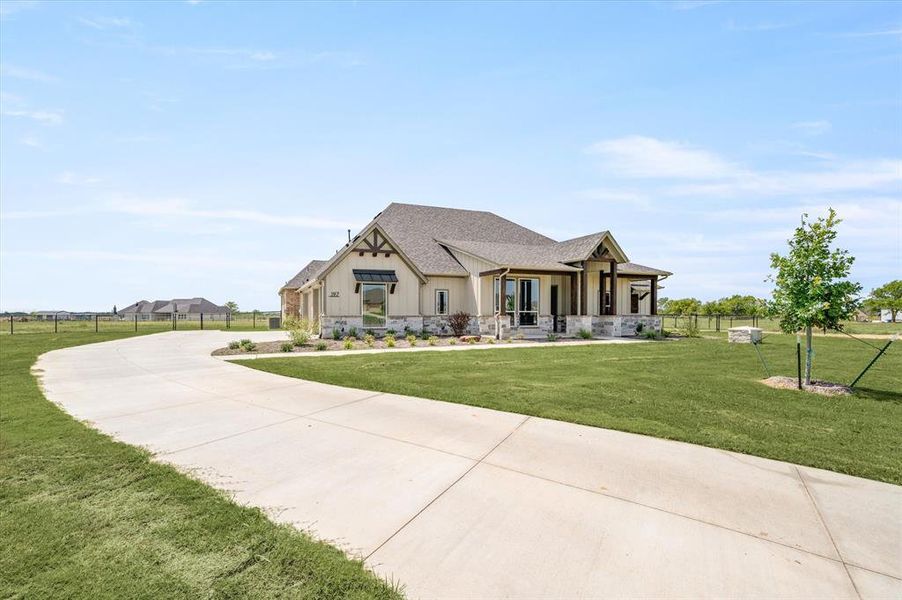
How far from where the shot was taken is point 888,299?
57.9 m

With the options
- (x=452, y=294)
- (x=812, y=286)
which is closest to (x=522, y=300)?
(x=452, y=294)

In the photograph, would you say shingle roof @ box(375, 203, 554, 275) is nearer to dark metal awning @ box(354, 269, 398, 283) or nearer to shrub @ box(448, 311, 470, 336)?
dark metal awning @ box(354, 269, 398, 283)

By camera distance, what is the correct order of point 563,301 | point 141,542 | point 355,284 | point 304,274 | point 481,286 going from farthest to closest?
point 304,274, point 563,301, point 481,286, point 355,284, point 141,542

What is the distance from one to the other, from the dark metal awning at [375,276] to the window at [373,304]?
1.49ft

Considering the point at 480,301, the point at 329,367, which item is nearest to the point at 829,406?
the point at 329,367

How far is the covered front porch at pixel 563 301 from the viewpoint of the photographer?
2173 cm

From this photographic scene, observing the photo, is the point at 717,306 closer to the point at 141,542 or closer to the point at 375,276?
the point at 375,276

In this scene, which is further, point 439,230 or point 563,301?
point 439,230

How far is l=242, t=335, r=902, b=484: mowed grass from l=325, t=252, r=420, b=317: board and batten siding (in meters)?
7.18

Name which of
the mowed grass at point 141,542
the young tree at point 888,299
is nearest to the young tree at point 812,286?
the mowed grass at point 141,542

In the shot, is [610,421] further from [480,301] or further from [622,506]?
[480,301]

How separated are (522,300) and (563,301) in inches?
122

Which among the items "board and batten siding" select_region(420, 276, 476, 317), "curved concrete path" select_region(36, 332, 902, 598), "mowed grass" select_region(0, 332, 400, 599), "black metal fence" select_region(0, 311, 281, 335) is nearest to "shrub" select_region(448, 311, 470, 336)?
"board and batten siding" select_region(420, 276, 476, 317)

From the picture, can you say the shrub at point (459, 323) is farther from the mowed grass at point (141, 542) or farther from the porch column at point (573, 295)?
the mowed grass at point (141, 542)
